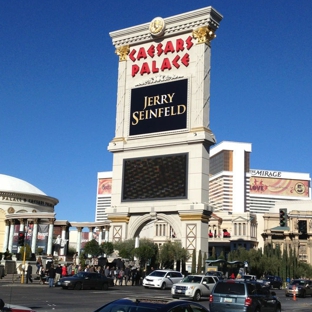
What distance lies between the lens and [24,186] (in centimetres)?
11188

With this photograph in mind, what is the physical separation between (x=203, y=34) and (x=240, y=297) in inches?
1728

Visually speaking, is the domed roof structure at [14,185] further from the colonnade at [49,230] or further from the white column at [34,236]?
the white column at [34,236]

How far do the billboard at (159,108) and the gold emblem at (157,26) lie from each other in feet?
21.0

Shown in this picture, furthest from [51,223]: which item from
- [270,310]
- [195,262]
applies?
[270,310]

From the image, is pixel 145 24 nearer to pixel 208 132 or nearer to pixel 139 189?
pixel 208 132

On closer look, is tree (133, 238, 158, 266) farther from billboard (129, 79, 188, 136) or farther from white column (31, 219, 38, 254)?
white column (31, 219, 38, 254)

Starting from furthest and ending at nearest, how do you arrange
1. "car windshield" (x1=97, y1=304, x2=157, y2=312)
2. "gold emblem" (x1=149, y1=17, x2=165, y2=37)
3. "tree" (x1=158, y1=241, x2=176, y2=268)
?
"gold emblem" (x1=149, y1=17, x2=165, y2=37)
"tree" (x1=158, y1=241, x2=176, y2=268)
"car windshield" (x1=97, y1=304, x2=157, y2=312)

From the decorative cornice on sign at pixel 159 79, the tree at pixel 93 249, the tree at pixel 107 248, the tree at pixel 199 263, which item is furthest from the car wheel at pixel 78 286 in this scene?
the decorative cornice on sign at pixel 159 79

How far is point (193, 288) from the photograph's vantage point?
30469 millimetres

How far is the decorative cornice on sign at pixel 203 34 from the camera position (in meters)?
58.5

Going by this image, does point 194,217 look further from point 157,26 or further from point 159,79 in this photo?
point 157,26

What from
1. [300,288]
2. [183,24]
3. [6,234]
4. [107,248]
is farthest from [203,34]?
[6,234]

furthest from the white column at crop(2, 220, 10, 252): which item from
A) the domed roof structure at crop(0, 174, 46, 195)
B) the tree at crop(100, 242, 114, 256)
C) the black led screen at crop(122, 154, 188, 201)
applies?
the black led screen at crop(122, 154, 188, 201)

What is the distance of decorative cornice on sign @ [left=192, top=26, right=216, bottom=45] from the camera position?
58.5m
